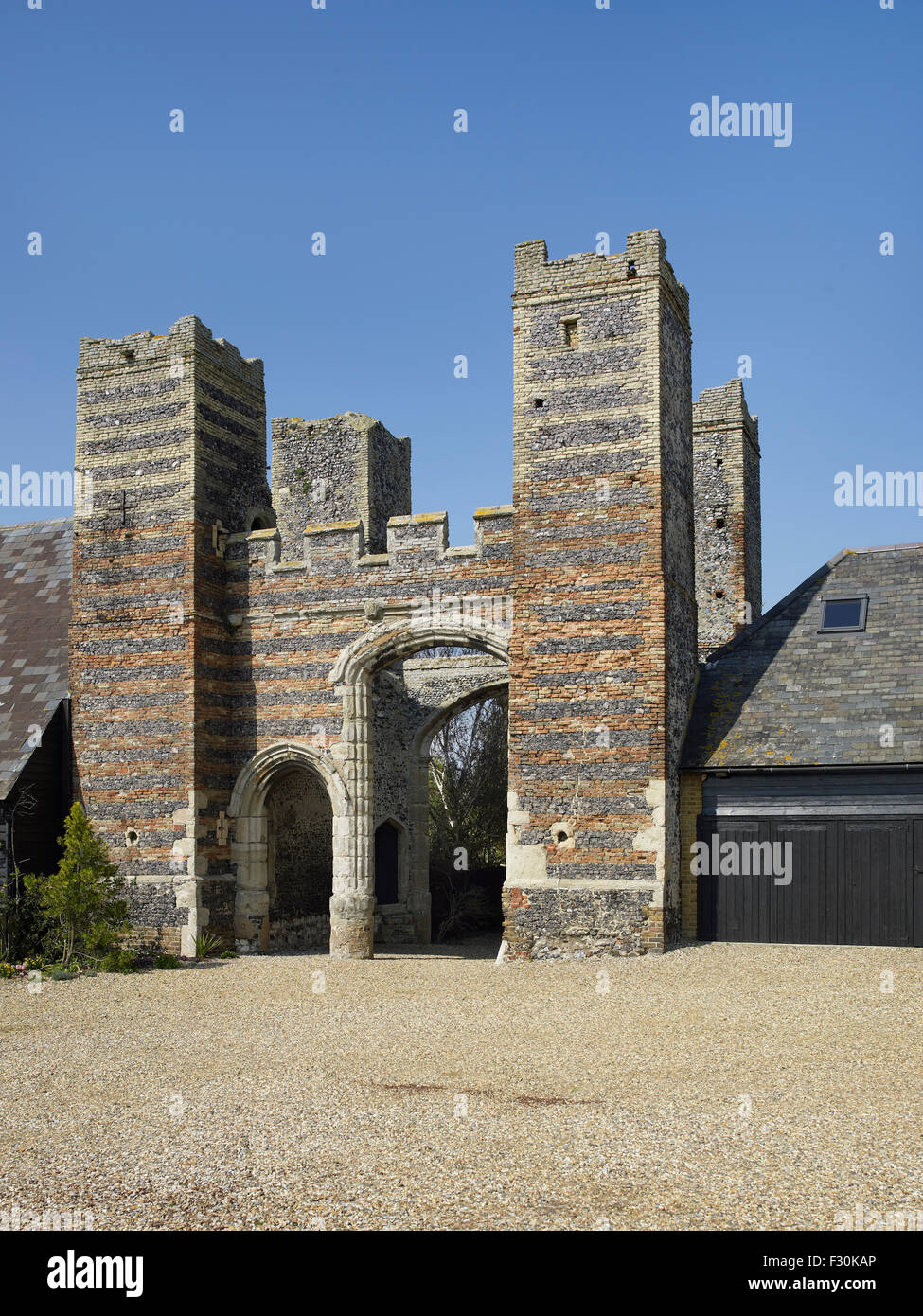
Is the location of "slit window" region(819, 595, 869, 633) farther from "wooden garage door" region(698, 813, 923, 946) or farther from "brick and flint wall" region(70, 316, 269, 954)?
"brick and flint wall" region(70, 316, 269, 954)

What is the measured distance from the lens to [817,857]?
1383 centimetres

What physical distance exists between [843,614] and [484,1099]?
1040 centimetres

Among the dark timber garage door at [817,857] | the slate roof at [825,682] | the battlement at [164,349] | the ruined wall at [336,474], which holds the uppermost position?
the battlement at [164,349]

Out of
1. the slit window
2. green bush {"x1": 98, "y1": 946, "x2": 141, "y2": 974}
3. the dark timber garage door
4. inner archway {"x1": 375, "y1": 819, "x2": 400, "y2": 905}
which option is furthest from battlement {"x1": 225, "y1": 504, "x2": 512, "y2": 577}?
inner archway {"x1": 375, "y1": 819, "x2": 400, "y2": 905}

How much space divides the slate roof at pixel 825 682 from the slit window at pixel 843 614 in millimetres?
94

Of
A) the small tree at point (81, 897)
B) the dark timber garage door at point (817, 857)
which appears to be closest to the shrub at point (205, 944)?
the small tree at point (81, 897)

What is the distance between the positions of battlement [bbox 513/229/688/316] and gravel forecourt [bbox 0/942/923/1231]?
863 cm

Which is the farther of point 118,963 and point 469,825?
point 469,825

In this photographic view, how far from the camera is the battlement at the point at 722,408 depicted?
20.8m

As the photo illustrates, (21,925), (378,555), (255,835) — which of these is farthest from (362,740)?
(21,925)

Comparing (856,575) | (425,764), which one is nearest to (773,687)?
(856,575)

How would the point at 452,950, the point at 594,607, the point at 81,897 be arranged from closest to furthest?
the point at 594,607 < the point at 81,897 < the point at 452,950

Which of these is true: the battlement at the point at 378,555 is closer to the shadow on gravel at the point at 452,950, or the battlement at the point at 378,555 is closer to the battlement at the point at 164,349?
the battlement at the point at 164,349

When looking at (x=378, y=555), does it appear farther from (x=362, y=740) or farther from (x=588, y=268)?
(x=588, y=268)
